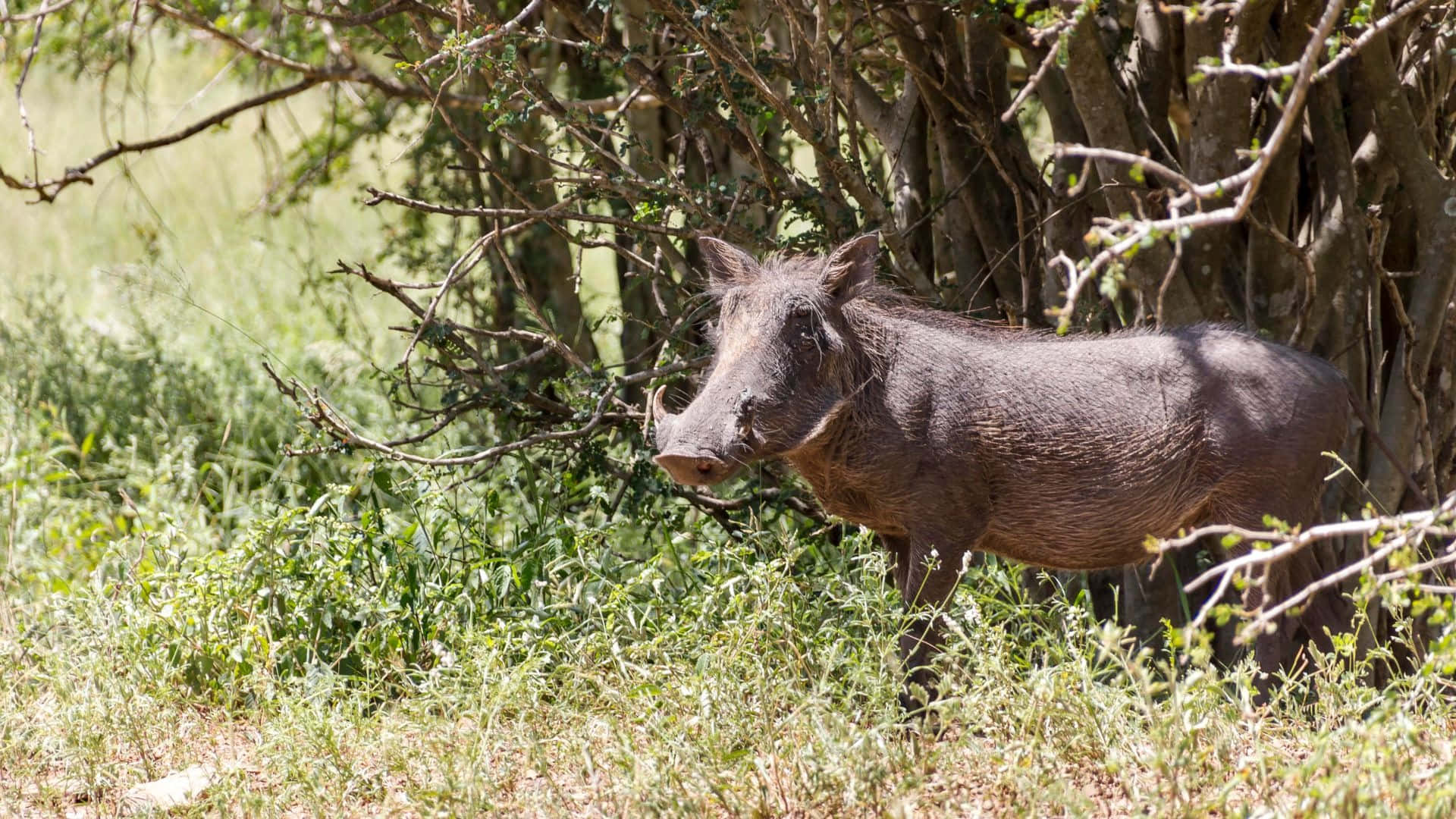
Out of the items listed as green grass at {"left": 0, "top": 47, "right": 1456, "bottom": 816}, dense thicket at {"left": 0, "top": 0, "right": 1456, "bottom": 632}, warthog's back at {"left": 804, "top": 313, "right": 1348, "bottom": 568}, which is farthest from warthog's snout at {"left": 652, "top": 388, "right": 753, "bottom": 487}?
dense thicket at {"left": 0, "top": 0, "right": 1456, "bottom": 632}

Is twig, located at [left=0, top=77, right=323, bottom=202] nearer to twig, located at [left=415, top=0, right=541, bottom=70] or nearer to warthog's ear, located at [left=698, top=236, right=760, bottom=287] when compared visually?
twig, located at [left=415, top=0, right=541, bottom=70]

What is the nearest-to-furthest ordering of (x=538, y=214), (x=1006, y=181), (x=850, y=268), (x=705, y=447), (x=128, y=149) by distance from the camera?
1. (x=705, y=447)
2. (x=850, y=268)
3. (x=538, y=214)
4. (x=1006, y=181)
5. (x=128, y=149)

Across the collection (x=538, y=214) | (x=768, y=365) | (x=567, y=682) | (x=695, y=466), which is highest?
(x=538, y=214)

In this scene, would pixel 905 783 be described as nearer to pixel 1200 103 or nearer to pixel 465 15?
pixel 1200 103

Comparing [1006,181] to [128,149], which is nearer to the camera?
[1006,181]

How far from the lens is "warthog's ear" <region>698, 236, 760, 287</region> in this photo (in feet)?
12.7

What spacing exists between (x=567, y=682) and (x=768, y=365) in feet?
3.91

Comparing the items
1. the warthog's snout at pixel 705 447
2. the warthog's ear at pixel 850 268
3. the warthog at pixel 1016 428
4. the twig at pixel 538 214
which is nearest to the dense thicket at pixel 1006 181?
the twig at pixel 538 214

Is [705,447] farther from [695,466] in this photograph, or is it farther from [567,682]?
[567,682]

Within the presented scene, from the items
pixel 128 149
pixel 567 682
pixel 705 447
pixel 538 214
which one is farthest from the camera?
pixel 128 149

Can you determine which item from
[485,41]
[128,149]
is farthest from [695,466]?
[128,149]

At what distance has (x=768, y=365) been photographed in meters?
3.61

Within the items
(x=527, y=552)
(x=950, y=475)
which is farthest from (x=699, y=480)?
(x=527, y=552)

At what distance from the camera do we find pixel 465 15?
464cm
